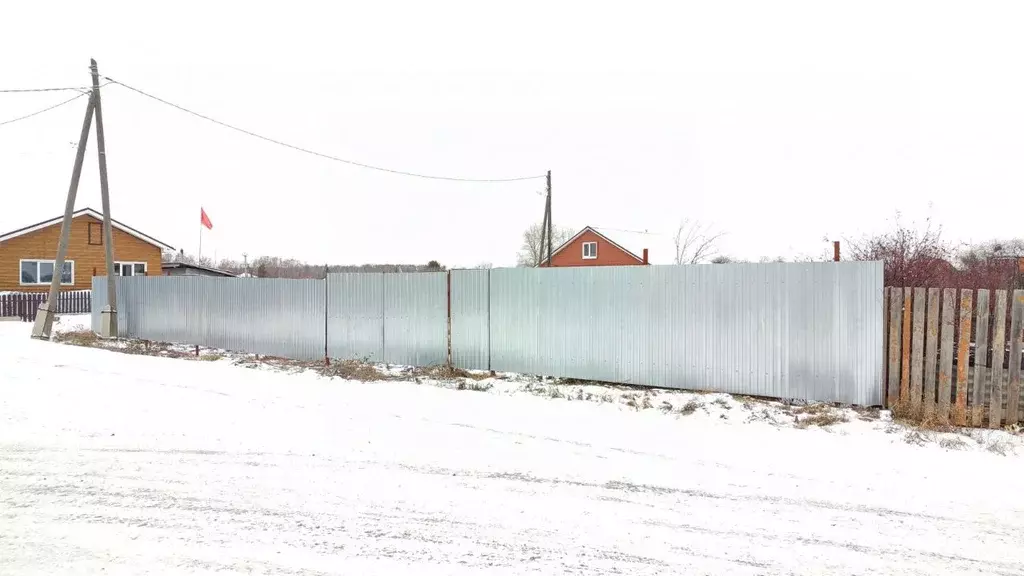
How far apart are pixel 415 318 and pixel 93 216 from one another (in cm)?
2754

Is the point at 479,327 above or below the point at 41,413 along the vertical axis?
above

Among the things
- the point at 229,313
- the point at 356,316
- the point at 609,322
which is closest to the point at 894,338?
the point at 609,322

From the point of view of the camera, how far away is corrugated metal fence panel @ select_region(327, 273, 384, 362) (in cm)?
1088

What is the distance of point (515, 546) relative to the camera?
3529mm

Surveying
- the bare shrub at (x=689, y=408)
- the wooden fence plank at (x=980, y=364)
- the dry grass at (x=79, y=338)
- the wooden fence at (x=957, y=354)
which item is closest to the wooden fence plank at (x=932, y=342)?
the wooden fence at (x=957, y=354)

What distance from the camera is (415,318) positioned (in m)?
10.5

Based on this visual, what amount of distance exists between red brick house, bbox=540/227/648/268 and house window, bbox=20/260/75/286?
28044mm

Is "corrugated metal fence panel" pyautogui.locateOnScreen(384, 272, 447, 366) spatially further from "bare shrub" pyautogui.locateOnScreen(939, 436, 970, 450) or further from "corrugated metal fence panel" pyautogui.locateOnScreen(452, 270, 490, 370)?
"bare shrub" pyautogui.locateOnScreen(939, 436, 970, 450)

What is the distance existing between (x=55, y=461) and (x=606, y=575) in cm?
492

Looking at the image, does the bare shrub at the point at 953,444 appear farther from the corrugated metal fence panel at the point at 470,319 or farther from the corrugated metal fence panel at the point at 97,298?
the corrugated metal fence panel at the point at 97,298

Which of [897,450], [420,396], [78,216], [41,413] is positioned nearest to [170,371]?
[41,413]

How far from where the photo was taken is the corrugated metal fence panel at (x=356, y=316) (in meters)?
10.9

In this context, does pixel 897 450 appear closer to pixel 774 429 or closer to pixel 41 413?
pixel 774 429

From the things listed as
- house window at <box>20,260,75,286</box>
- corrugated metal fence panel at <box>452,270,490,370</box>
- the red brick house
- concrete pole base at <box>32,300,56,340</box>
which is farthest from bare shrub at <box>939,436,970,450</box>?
the red brick house
